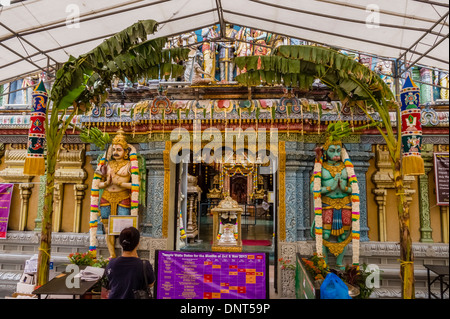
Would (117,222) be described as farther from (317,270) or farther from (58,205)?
(317,270)


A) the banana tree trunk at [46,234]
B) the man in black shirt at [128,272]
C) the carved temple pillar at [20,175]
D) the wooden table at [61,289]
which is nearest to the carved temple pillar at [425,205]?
the man in black shirt at [128,272]

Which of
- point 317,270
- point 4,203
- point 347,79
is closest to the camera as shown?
point 347,79

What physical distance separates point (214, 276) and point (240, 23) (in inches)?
248

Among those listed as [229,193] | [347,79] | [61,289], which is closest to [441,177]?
[347,79]

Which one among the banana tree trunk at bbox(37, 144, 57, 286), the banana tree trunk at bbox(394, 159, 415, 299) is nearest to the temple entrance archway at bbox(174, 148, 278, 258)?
the banana tree trunk at bbox(37, 144, 57, 286)

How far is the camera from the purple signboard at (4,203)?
288 inches

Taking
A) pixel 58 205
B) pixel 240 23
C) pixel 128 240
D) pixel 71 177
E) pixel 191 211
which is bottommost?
pixel 191 211

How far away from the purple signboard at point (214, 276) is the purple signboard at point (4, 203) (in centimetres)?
573

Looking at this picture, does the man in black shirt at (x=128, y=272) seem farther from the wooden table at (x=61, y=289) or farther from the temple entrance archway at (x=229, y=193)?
the temple entrance archway at (x=229, y=193)

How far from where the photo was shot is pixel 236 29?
904 centimetres

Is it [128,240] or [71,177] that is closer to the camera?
[128,240]

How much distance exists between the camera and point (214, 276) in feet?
12.4

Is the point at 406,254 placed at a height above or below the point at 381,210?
below

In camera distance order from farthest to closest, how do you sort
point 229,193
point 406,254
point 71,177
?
point 229,193, point 71,177, point 406,254
